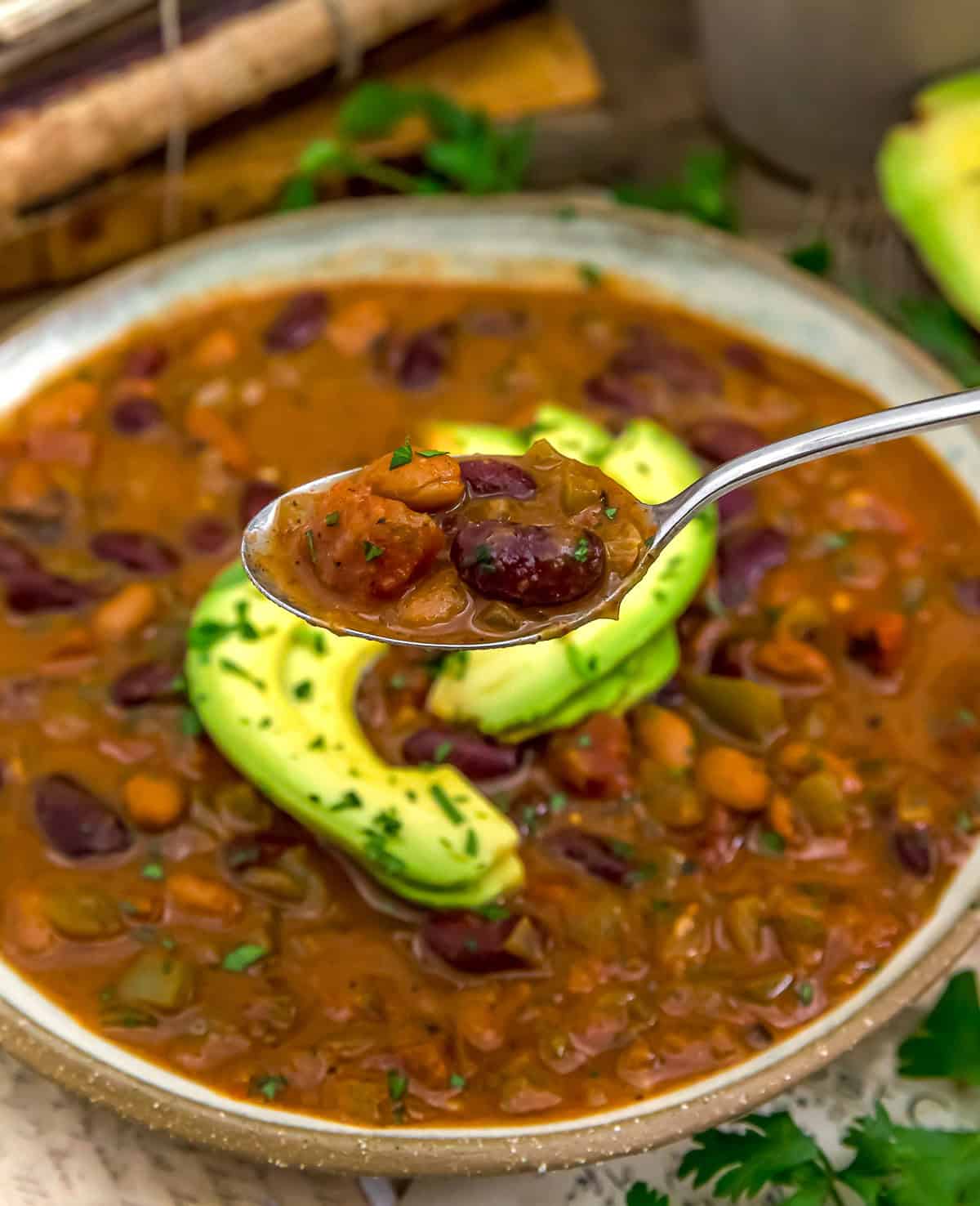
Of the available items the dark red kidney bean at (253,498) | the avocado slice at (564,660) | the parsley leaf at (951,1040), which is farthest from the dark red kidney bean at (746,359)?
the parsley leaf at (951,1040)

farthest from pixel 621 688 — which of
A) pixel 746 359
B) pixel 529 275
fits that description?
pixel 529 275

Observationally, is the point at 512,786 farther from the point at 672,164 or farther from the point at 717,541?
the point at 672,164

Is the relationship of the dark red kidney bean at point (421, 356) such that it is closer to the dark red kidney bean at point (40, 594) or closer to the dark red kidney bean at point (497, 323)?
the dark red kidney bean at point (497, 323)

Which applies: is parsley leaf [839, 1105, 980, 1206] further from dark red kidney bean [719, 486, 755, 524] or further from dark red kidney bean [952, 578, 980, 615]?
dark red kidney bean [719, 486, 755, 524]

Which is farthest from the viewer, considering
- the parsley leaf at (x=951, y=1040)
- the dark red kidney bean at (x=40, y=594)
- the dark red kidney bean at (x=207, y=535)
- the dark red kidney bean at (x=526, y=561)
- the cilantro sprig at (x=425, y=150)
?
the cilantro sprig at (x=425, y=150)

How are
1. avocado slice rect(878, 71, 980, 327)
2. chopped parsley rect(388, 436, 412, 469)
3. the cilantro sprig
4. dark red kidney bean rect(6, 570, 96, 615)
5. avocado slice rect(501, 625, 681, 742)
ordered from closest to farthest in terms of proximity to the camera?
chopped parsley rect(388, 436, 412, 469)
avocado slice rect(501, 625, 681, 742)
dark red kidney bean rect(6, 570, 96, 615)
avocado slice rect(878, 71, 980, 327)
the cilantro sprig

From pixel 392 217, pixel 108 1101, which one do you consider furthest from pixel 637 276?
pixel 108 1101

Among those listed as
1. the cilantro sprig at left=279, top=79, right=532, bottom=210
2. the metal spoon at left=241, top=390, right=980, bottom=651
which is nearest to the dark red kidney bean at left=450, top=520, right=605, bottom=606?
the metal spoon at left=241, top=390, right=980, bottom=651

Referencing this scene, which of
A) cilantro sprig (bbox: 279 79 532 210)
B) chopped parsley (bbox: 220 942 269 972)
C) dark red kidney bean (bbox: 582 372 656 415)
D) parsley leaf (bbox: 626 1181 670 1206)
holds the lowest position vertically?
parsley leaf (bbox: 626 1181 670 1206)

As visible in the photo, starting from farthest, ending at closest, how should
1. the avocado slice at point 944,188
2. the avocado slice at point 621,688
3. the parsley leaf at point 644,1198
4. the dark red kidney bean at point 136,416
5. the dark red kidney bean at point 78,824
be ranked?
the avocado slice at point 944,188
the dark red kidney bean at point 136,416
the avocado slice at point 621,688
the dark red kidney bean at point 78,824
the parsley leaf at point 644,1198
